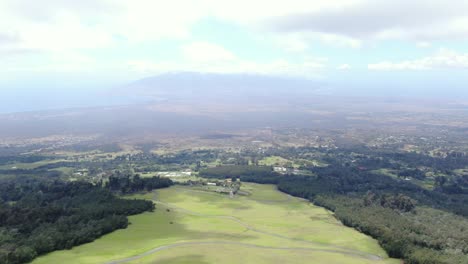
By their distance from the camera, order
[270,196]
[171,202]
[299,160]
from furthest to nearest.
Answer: [299,160] < [270,196] < [171,202]

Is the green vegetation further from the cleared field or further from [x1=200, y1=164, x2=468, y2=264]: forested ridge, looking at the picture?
[x1=200, y1=164, x2=468, y2=264]: forested ridge

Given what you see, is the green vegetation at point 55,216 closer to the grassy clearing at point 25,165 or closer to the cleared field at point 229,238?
the cleared field at point 229,238

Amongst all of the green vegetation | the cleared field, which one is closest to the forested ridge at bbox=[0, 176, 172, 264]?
the green vegetation

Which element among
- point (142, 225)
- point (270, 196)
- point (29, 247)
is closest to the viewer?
point (29, 247)

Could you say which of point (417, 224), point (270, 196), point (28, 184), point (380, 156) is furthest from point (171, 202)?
point (380, 156)

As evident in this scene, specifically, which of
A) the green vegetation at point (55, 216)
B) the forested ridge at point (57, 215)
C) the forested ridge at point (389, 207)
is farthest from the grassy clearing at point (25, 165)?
the forested ridge at point (389, 207)

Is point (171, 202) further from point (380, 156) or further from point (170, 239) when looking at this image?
point (380, 156)
